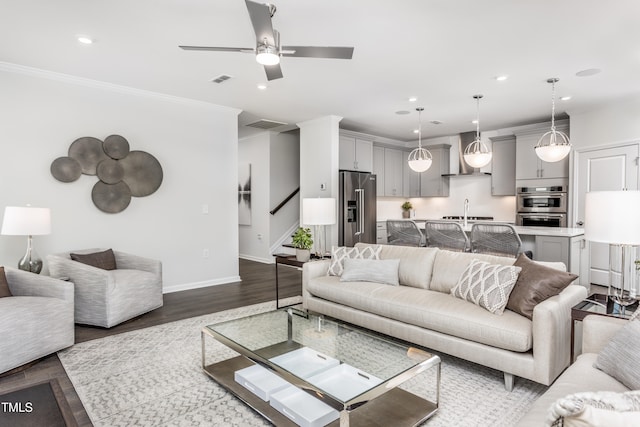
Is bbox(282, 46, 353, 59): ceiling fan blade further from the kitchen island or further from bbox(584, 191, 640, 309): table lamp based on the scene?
the kitchen island

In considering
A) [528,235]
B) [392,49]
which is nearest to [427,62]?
[392,49]

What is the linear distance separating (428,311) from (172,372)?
1925 millimetres

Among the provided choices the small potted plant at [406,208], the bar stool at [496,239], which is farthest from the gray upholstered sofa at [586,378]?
the small potted plant at [406,208]

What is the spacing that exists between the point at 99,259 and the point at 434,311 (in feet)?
11.7

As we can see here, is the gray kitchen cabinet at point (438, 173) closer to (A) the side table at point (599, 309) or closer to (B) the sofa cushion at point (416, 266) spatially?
(B) the sofa cushion at point (416, 266)

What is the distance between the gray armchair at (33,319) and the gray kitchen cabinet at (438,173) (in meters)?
6.72

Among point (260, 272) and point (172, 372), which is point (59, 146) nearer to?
point (172, 372)

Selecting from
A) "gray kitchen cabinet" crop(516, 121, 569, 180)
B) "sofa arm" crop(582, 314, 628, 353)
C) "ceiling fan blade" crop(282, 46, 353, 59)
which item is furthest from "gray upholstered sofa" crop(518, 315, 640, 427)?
"gray kitchen cabinet" crop(516, 121, 569, 180)

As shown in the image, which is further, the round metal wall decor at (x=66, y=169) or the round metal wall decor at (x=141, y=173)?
the round metal wall decor at (x=141, y=173)

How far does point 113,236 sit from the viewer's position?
4.47 metres

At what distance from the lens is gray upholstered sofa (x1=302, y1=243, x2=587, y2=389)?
85.4 inches

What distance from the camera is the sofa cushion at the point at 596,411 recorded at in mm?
837

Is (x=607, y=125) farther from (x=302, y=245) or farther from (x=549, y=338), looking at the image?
(x=302, y=245)

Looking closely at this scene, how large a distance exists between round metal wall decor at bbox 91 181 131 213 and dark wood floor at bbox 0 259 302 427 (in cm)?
132
